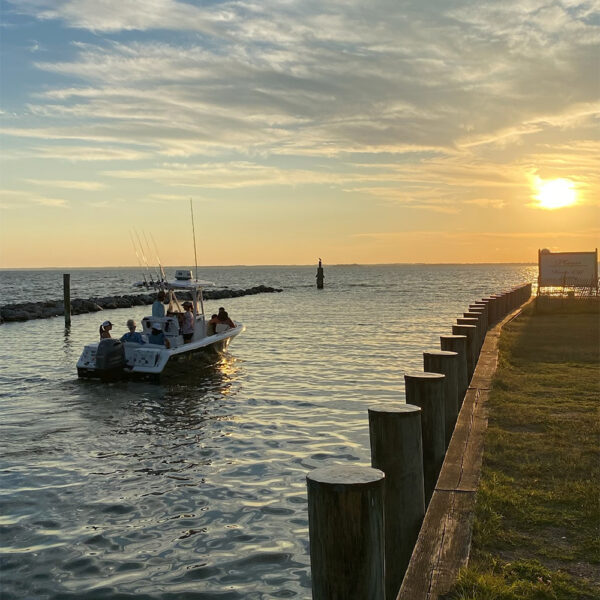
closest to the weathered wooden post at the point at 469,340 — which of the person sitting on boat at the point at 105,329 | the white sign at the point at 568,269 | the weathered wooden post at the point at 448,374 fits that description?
the weathered wooden post at the point at 448,374

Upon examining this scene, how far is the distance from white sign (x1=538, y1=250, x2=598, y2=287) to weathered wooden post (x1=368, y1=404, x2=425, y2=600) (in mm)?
33858

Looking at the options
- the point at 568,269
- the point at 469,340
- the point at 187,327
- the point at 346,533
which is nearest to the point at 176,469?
the point at 469,340

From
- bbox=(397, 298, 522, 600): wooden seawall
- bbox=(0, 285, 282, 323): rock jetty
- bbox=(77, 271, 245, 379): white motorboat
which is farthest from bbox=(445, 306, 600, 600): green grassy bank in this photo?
bbox=(0, 285, 282, 323): rock jetty

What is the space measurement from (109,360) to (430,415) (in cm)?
1150

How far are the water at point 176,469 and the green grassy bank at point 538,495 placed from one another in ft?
6.52

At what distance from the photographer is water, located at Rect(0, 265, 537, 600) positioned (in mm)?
6309

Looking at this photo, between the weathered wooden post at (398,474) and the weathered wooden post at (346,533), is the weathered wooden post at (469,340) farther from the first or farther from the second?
the weathered wooden post at (346,533)

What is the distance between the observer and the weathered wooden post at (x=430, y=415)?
6.54 metres

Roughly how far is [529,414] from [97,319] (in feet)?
116

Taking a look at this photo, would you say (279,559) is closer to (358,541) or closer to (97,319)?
(358,541)

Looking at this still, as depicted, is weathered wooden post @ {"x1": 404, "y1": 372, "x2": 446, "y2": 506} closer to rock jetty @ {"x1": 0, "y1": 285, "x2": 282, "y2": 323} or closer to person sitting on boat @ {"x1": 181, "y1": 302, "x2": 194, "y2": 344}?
person sitting on boat @ {"x1": 181, "y1": 302, "x2": 194, "y2": 344}

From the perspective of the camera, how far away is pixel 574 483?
6.25 m

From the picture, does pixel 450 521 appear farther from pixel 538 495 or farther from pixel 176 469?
pixel 176 469

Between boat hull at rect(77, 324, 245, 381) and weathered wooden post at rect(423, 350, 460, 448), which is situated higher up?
weathered wooden post at rect(423, 350, 460, 448)
